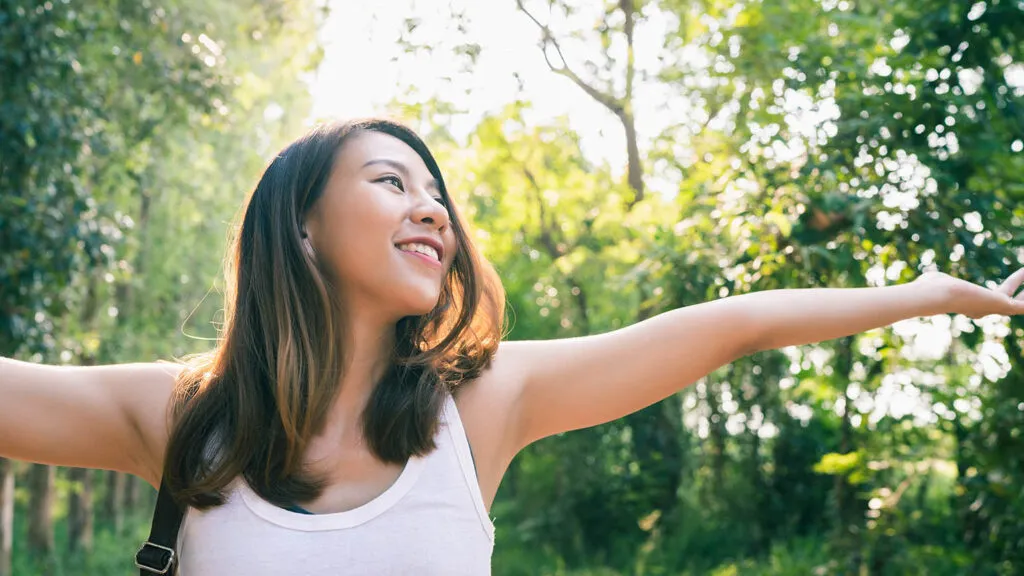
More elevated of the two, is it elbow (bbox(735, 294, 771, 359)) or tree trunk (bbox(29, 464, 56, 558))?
elbow (bbox(735, 294, 771, 359))

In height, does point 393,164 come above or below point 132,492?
above

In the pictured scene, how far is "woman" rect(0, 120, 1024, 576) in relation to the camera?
1.72 metres

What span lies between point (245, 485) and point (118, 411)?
0.27m

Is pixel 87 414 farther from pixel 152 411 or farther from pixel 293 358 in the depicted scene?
pixel 293 358

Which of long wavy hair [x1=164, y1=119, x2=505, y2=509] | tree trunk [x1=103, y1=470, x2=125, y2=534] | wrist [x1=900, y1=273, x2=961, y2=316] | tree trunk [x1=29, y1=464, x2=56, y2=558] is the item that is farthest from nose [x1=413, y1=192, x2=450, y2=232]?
tree trunk [x1=103, y1=470, x2=125, y2=534]

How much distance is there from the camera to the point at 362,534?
1.67m

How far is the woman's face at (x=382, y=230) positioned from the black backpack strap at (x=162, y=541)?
0.47 m

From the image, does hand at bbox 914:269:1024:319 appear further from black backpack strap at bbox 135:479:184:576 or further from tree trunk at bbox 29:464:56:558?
tree trunk at bbox 29:464:56:558

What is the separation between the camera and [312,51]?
11766 millimetres

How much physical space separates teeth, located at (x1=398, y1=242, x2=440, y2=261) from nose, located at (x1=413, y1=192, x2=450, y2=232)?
0.04 meters

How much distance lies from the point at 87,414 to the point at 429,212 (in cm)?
67

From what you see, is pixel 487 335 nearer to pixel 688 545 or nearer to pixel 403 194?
pixel 403 194

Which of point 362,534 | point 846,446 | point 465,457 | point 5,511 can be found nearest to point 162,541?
point 362,534

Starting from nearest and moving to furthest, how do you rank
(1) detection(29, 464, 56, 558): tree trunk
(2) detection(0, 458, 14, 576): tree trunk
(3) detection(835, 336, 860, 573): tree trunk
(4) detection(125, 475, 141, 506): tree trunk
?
(3) detection(835, 336, 860, 573): tree trunk, (2) detection(0, 458, 14, 576): tree trunk, (1) detection(29, 464, 56, 558): tree trunk, (4) detection(125, 475, 141, 506): tree trunk
